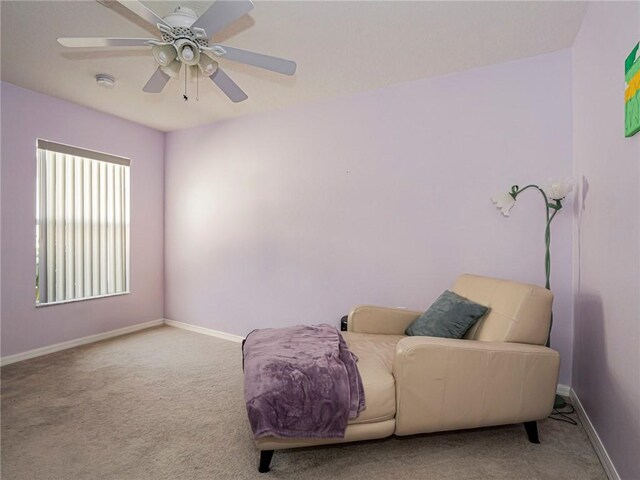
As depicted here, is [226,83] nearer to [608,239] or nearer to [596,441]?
[608,239]

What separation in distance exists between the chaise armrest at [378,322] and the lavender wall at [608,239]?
113cm

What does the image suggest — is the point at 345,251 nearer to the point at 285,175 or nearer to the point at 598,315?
the point at 285,175

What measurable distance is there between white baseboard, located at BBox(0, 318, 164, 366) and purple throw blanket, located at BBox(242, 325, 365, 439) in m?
2.76

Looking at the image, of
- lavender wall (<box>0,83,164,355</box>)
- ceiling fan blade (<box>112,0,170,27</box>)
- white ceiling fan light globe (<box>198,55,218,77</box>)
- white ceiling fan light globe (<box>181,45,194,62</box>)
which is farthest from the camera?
lavender wall (<box>0,83,164,355</box>)

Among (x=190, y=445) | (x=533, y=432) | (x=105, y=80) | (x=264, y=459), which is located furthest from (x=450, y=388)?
(x=105, y=80)

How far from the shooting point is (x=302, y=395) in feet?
5.19

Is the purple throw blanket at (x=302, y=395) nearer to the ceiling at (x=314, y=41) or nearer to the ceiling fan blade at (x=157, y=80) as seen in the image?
→ the ceiling fan blade at (x=157, y=80)

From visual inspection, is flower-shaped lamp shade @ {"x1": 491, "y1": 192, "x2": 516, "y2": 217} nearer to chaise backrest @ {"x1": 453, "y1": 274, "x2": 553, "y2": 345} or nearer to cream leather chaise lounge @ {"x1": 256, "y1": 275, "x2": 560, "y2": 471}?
chaise backrest @ {"x1": 453, "y1": 274, "x2": 553, "y2": 345}

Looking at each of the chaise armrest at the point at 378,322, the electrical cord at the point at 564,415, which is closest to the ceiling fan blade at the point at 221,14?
the chaise armrest at the point at 378,322

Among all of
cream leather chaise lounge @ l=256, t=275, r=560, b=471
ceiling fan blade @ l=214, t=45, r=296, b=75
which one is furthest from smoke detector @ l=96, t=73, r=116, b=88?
cream leather chaise lounge @ l=256, t=275, r=560, b=471

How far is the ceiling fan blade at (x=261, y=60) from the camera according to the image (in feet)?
6.03

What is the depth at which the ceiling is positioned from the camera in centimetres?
197

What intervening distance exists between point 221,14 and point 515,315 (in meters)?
2.16

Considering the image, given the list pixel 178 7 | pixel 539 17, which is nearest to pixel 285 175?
pixel 178 7
